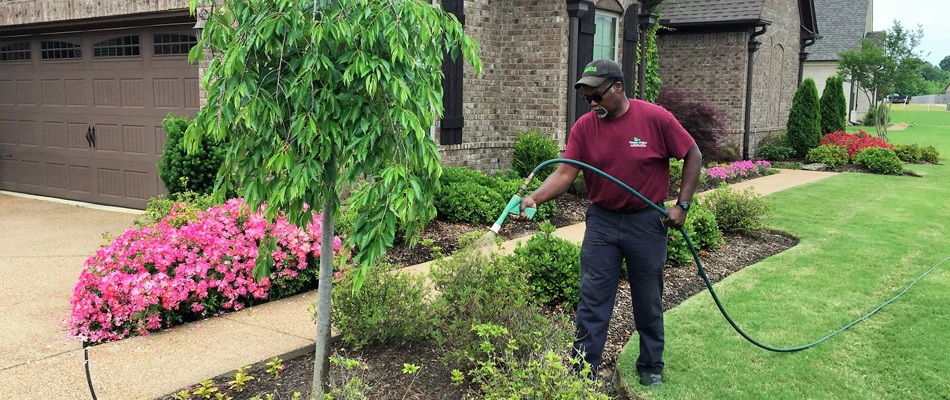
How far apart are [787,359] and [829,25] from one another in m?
37.9

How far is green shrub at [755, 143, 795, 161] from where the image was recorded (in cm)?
1919

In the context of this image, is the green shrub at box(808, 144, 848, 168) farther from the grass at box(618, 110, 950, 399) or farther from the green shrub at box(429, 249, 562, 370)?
the green shrub at box(429, 249, 562, 370)

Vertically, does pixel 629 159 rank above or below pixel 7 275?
above

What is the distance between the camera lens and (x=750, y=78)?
1825cm

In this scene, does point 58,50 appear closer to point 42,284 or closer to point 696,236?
point 42,284

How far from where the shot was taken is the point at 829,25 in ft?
124

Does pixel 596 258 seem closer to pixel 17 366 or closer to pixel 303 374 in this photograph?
pixel 303 374

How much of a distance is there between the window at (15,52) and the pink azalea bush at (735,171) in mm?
11963

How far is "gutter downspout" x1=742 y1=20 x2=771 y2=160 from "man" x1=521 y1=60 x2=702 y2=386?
15047mm

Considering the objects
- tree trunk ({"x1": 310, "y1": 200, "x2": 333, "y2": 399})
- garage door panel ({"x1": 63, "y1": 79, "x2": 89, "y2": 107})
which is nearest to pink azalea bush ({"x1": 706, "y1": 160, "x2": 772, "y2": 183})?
garage door panel ({"x1": 63, "y1": 79, "x2": 89, "y2": 107})

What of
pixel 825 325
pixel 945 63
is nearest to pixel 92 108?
pixel 825 325

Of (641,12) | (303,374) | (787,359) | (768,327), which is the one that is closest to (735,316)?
(768,327)

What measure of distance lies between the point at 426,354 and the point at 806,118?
17.2 m

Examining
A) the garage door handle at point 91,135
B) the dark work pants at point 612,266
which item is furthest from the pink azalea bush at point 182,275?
the garage door handle at point 91,135
